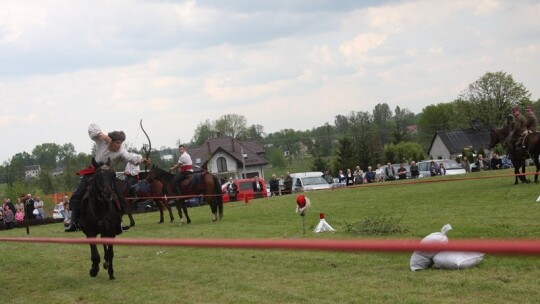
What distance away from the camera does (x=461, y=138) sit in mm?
92938

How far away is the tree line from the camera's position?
6450 cm

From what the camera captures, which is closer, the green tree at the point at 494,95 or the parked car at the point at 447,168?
the parked car at the point at 447,168

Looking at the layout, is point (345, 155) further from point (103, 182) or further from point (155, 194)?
point (103, 182)

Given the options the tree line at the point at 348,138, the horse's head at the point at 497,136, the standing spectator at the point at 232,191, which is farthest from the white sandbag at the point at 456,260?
the tree line at the point at 348,138

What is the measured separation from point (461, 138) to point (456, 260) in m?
88.7

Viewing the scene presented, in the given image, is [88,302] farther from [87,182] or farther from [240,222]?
[240,222]

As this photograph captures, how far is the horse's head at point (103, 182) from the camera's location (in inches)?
380

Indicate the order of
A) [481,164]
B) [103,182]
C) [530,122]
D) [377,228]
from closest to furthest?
[103,182], [377,228], [530,122], [481,164]

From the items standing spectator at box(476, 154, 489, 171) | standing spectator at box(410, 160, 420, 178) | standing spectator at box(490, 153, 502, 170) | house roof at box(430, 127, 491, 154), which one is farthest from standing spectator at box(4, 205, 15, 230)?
house roof at box(430, 127, 491, 154)

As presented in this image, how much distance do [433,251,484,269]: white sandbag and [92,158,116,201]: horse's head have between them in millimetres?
4805

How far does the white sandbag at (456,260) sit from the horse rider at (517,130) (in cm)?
1312

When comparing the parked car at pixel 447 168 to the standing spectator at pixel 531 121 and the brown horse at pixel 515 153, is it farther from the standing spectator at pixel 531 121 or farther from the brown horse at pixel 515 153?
the standing spectator at pixel 531 121

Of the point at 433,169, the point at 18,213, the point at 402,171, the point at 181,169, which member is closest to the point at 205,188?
the point at 181,169

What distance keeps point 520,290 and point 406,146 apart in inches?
2886
